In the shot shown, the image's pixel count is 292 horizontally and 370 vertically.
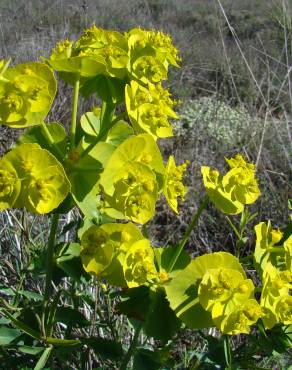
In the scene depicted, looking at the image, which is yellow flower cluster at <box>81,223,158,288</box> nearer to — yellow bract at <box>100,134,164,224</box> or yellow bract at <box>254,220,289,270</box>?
yellow bract at <box>100,134,164,224</box>

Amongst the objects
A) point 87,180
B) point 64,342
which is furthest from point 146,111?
point 64,342

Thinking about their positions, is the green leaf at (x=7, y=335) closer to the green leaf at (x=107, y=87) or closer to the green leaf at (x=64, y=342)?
the green leaf at (x=64, y=342)

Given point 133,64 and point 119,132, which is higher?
point 133,64

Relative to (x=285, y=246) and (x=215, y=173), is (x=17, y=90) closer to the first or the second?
(x=215, y=173)

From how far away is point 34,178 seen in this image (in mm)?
1009

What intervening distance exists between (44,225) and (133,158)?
1348 mm

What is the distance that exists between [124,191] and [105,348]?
0.42 m

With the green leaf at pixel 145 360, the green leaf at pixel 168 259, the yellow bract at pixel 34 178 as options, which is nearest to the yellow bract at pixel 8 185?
the yellow bract at pixel 34 178

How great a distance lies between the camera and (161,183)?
1.07 meters

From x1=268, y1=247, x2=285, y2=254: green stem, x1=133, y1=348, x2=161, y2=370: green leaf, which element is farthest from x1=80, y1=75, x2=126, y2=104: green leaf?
x1=133, y1=348, x2=161, y2=370: green leaf

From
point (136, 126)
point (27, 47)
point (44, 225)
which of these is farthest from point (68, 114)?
point (136, 126)

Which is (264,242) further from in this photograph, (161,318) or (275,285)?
(161,318)

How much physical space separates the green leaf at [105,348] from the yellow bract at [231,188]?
0.41 m

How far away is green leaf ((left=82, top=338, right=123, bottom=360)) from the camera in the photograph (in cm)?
120
